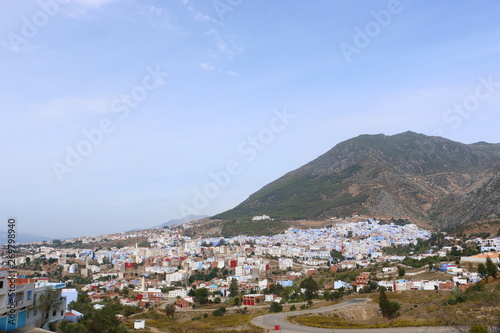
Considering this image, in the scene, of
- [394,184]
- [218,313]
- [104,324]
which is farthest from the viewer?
[394,184]

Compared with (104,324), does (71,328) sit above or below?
above

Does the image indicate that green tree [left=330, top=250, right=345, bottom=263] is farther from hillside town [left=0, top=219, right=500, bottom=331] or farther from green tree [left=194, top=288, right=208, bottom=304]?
green tree [left=194, top=288, right=208, bottom=304]

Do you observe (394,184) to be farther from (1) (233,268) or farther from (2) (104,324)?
(2) (104,324)

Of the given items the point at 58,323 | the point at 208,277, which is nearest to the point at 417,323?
the point at 58,323

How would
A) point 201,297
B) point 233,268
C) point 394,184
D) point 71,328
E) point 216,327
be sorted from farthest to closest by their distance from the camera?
1. point 394,184
2. point 233,268
3. point 201,297
4. point 216,327
5. point 71,328

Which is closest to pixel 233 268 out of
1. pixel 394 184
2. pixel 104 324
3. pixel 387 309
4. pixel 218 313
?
pixel 218 313

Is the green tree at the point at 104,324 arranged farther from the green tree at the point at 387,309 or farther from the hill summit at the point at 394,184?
the hill summit at the point at 394,184
